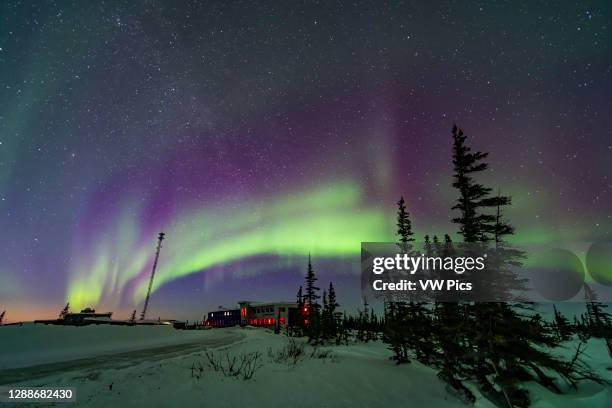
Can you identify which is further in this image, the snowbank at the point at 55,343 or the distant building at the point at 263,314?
the distant building at the point at 263,314

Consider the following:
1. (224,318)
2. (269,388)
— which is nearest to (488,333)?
(269,388)

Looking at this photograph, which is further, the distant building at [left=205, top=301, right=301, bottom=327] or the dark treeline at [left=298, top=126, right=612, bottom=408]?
the distant building at [left=205, top=301, right=301, bottom=327]

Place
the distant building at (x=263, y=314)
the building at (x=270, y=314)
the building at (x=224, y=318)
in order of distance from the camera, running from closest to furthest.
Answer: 1. the building at (x=270, y=314)
2. the distant building at (x=263, y=314)
3. the building at (x=224, y=318)

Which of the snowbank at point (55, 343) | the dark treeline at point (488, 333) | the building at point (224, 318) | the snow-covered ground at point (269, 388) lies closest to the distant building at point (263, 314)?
the building at point (224, 318)

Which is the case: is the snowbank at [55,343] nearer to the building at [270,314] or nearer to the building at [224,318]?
the building at [270,314]

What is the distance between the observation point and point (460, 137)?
18469 millimetres

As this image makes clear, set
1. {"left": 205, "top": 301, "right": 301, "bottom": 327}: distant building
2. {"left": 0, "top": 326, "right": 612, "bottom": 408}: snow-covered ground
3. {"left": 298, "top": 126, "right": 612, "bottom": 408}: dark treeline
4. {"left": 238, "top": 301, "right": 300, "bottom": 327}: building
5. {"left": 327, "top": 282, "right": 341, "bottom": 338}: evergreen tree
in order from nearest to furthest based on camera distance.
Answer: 1. {"left": 0, "top": 326, "right": 612, "bottom": 408}: snow-covered ground
2. {"left": 298, "top": 126, "right": 612, "bottom": 408}: dark treeline
3. {"left": 327, "top": 282, "right": 341, "bottom": 338}: evergreen tree
4. {"left": 238, "top": 301, "right": 300, "bottom": 327}: building
5. {"left": 205, "top": 301, "right": 301, "bottom": 327}: distant building

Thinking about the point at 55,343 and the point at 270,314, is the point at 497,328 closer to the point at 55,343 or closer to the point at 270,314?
the point at 55,343

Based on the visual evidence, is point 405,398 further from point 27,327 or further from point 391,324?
point 27,327

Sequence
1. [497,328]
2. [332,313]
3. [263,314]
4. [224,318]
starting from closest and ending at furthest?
[497,328] → [332,313] → [263,314] → [224,318]

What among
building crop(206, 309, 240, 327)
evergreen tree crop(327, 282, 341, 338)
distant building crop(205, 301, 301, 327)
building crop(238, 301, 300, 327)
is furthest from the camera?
building crop(206, 309, 240, 327)

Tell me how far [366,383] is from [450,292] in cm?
1093

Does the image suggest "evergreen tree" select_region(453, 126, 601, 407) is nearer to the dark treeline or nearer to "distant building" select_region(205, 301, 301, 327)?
the dark treeline

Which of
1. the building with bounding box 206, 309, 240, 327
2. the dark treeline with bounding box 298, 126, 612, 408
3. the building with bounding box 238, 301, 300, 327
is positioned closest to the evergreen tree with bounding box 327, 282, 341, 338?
the dark treeline with bounding box 298, 126, 612, 408
